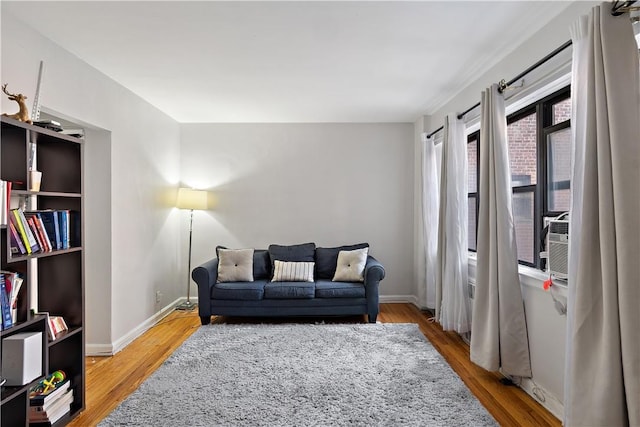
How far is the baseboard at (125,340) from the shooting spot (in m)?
3.54

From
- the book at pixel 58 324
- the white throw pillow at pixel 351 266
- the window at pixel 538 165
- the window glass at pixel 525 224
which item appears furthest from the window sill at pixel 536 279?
the book at pixel 58 324

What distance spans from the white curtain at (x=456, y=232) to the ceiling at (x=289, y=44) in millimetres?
602

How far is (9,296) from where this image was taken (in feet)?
6.57

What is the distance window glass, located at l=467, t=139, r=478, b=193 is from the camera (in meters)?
4.08

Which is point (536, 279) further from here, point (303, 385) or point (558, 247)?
point (303, 385)

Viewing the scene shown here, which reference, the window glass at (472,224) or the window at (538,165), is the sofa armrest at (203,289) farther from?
the window at (538,165)

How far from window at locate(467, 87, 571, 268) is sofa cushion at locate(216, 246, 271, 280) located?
2.98 m

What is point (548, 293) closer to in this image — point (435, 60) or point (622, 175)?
point (622, 175)

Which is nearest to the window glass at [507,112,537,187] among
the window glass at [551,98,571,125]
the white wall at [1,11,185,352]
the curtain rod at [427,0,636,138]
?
the window glass at [551,98,571,125]

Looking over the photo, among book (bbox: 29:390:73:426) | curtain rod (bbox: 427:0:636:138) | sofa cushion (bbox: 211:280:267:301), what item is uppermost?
curtain rod (bbox: 427:0:636:138)

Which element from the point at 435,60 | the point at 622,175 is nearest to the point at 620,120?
the point at 622,175

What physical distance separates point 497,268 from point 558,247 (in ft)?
1.68

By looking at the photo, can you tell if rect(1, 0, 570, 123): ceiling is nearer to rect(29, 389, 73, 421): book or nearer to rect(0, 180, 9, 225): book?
rect(0, 180, 9, 225): book

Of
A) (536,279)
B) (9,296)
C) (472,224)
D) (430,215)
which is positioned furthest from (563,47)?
(9,296)
